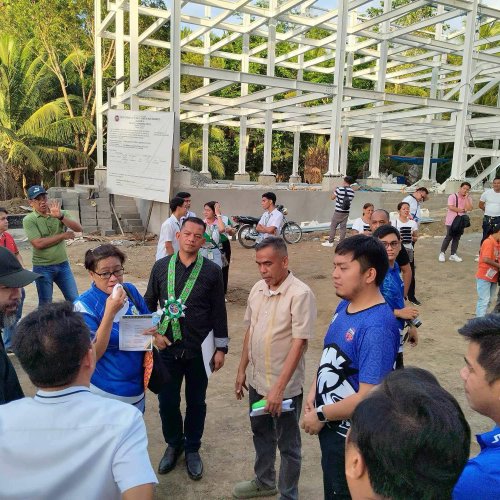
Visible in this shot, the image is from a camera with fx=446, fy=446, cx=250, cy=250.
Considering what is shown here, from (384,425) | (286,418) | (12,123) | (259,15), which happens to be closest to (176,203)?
(286,418)

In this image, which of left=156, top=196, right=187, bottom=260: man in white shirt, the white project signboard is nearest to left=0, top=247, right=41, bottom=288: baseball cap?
left=156, top=196, right=187, bottom=260: man in white shirt

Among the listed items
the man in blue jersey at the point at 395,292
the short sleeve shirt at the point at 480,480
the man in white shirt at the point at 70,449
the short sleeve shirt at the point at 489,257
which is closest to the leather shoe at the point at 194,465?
the man in blue jersey at the point at 395,292

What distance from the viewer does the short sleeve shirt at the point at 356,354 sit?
1812mm

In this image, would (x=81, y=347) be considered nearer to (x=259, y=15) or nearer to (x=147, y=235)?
(x=147, y=235)

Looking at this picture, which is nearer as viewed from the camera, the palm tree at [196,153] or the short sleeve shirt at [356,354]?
the short sleeve shirt at [356,354]

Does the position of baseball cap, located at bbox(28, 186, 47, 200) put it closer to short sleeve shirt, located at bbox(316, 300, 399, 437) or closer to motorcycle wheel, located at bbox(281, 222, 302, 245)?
short sleeve shirt, located at bbox(316, 300, 399, 437)

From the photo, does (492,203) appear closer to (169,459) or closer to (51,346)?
(169,459)

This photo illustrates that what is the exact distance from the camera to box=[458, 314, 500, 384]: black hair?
1.31 metres

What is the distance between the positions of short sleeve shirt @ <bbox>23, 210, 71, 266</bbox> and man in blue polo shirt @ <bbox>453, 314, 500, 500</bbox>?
14.5 feet

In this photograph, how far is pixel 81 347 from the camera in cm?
143

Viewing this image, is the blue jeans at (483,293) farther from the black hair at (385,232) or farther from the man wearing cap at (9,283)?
the man wearing cap at (9,283)

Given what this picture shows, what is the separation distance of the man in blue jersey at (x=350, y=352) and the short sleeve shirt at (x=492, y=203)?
25.3ft

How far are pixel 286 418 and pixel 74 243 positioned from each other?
9.70 metres

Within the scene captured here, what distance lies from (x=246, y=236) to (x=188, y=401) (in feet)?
27.4
